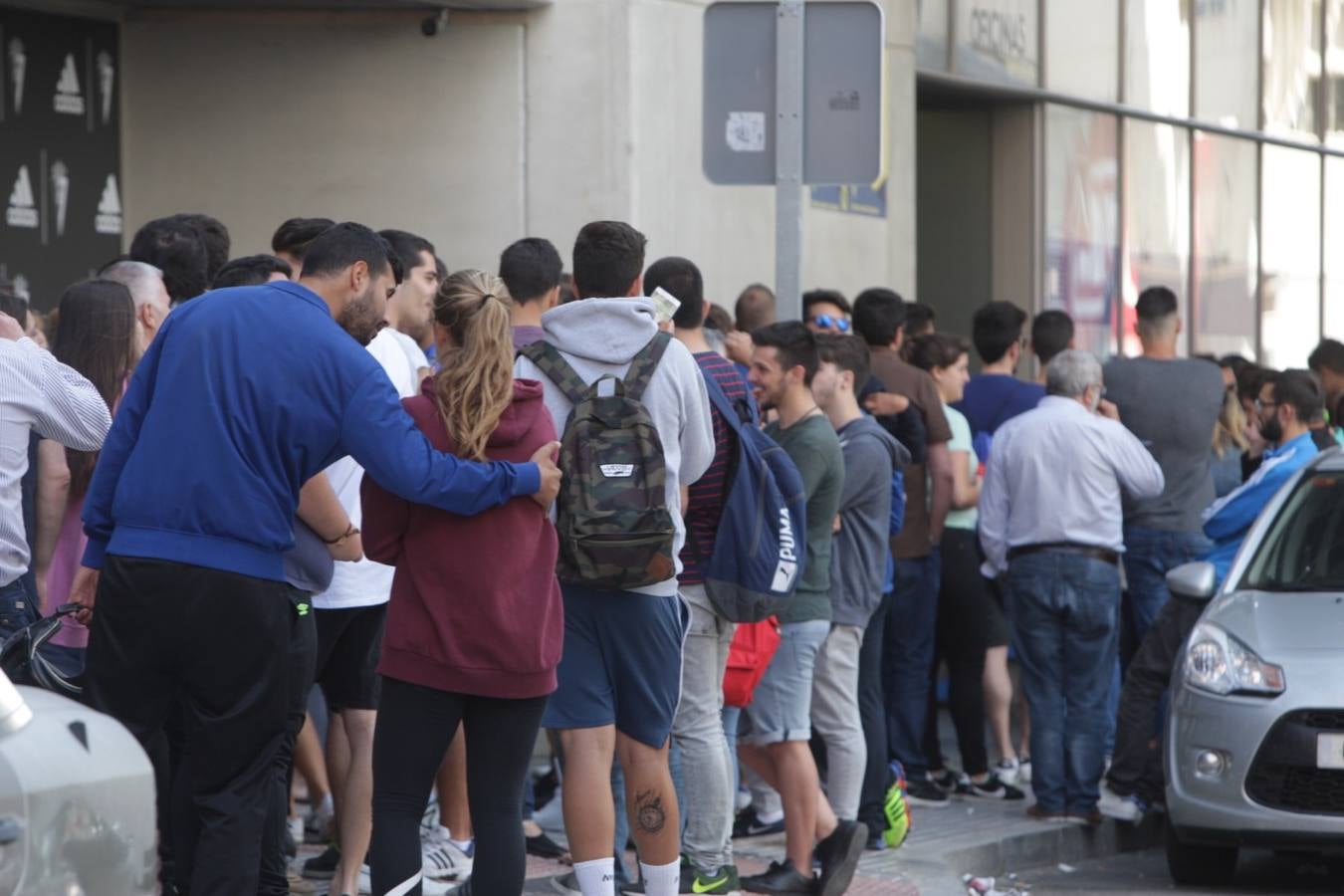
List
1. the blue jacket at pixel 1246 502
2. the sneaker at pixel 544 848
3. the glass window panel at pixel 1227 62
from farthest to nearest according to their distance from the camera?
1. the glass window panel at pixel 1227 62
2. the blue jacket at pixel 1246 502
3. the sneaker at pixel 544 848

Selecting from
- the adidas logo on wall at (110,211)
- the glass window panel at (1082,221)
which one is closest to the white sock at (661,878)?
the adidas logo on wall at (110,211)

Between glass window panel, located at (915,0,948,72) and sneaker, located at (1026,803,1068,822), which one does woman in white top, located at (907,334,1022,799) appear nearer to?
sneaker, located at (1026,803,1068,822)

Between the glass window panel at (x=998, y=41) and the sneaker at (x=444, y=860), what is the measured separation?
8.76 m

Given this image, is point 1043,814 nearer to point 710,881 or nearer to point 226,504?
point 710,881

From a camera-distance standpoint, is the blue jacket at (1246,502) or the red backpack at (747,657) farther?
the blue jacket at (1246,502)

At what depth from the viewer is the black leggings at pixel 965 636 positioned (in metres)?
9.59

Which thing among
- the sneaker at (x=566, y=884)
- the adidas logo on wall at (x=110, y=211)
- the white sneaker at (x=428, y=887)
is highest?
the adidas logo on wall at (x=110, y=211)

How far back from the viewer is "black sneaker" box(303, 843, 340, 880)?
23.0 feet

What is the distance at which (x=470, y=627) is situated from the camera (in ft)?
17.2

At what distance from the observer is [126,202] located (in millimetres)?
10586

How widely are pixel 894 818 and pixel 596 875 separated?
8.80 ft

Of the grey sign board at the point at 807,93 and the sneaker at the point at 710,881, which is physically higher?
the grey sign board at the point at 807,93

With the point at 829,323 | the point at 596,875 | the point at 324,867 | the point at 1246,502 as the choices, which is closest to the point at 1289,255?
the point at 1246,502

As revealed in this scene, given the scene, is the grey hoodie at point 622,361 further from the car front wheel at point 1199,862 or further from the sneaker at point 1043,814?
the sneaker at point 1043,814
